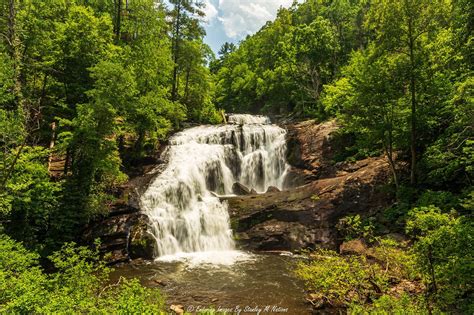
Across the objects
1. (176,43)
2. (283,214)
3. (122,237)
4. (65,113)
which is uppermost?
(176,43)

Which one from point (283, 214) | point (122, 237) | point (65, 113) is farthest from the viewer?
point (65, 113)

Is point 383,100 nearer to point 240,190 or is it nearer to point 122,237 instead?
point 240,190

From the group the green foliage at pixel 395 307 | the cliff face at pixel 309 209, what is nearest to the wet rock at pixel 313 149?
the cliff face at pixel 309 209

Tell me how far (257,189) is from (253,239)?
776 centimetres

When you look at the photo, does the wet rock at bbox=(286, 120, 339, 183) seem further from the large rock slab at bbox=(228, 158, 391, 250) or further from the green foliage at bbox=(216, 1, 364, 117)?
the large rock slab at bbox=(228, 158, 391, 250)

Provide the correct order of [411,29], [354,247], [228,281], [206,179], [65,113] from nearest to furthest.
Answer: [228,281] → [354,247] → [411,29] → [65,113] → [206,179]

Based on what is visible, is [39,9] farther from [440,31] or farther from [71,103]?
[440,31]

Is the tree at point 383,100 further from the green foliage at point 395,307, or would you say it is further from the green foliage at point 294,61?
the green foliage at point 294,61

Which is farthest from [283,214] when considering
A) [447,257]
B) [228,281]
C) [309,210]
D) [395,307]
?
[447,257]

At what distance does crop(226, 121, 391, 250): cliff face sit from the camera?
15.2m

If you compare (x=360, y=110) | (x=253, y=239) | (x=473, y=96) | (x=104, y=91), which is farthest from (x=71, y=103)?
(x=473, y=96)

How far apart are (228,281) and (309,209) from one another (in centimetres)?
682

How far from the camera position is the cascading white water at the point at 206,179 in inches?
628

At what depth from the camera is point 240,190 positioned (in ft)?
68.6
